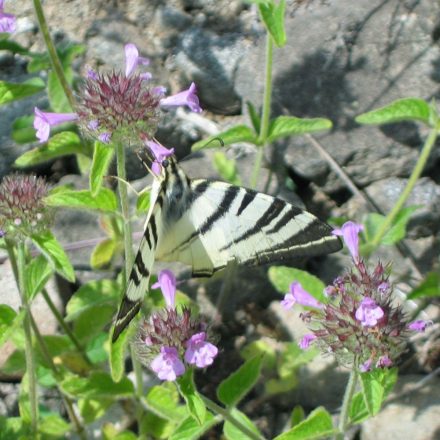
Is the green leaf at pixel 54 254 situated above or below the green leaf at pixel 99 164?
below

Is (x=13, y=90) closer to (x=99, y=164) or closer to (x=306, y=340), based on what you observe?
(x=99, y=164)

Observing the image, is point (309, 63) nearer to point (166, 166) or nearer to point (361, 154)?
point (361, 154)

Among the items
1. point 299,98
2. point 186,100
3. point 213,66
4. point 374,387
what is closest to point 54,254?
point 186,100

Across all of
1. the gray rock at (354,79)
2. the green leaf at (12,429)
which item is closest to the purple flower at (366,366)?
the green leaf at (12,429)

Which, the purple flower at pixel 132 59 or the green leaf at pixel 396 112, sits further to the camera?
the green leaf at pixel 396 112

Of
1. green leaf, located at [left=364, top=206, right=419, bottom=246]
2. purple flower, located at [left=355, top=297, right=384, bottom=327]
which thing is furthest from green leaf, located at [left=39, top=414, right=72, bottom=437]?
green leaf, located at [left=364, top=206, right=419, bottom=246]

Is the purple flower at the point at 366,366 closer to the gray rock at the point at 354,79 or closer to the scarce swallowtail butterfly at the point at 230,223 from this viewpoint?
the scarce swallowtail butterfly at the point at 230,223
